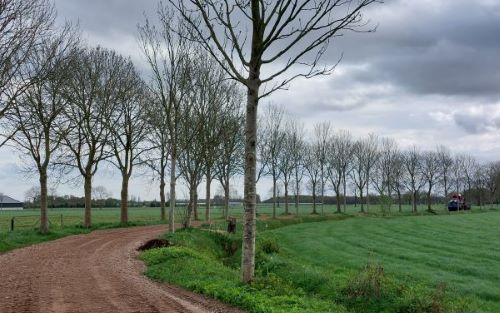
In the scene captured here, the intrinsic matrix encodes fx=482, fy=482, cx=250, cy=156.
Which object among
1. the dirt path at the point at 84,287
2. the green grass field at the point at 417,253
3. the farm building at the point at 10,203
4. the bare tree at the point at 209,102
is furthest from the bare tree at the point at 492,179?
the farm building at the point at 10,203

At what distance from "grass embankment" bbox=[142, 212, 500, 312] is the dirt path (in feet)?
2.45

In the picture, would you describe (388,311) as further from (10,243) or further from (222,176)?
(222,176)

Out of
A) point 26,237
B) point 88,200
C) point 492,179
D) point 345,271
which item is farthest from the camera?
point 492,179

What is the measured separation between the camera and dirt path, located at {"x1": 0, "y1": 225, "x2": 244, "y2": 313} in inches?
389

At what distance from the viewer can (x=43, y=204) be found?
28000 mm

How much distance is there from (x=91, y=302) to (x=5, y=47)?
38.9 ft

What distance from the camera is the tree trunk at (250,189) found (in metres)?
12.0

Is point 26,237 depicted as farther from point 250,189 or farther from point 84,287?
point 250,189

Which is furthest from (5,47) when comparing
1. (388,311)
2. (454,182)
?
(454,182)

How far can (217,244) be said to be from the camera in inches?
994

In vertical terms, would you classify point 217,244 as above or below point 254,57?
below

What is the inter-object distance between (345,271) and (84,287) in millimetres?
11158

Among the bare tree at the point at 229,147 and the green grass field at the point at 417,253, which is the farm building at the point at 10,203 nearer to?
the bare tree at the point at 229,147

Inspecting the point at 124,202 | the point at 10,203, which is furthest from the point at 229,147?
the point at 10,203
